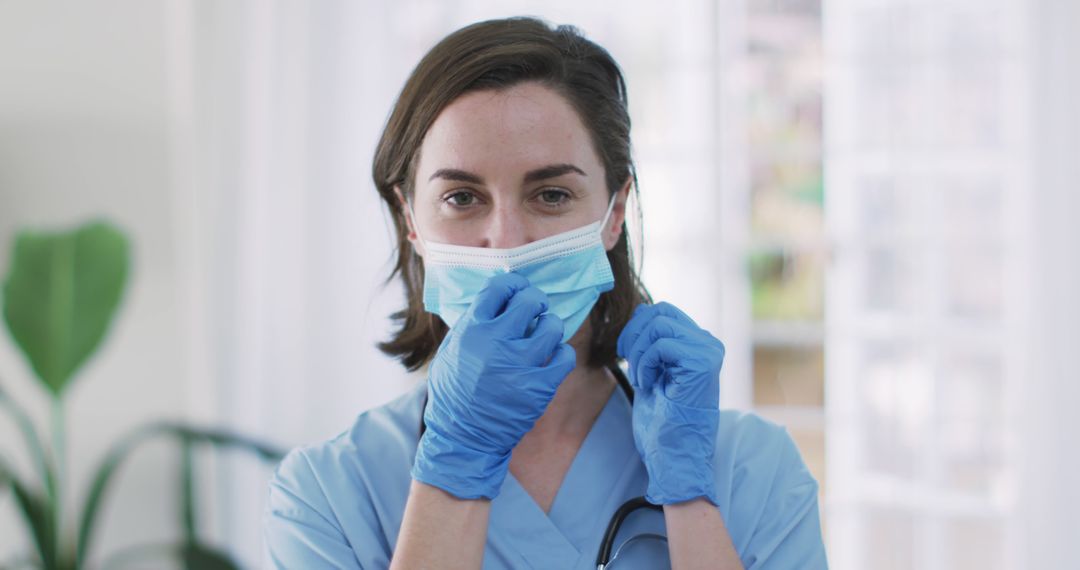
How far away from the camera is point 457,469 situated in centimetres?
97

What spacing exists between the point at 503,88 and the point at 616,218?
0.74ft

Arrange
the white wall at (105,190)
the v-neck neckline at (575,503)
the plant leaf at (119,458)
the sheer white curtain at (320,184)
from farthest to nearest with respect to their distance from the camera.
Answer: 1. the white wall at (105,190)
2. the sheer white curtain at (320,184)
3. the plant leaf at (119,458)
4. the v-neck neckline at (575,503)

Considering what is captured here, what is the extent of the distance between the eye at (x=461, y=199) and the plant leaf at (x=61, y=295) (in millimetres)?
1307

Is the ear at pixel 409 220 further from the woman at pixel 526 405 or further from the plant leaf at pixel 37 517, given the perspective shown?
the plant leaf at pixel 37 517

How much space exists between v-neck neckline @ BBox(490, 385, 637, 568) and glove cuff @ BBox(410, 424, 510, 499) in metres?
0.11

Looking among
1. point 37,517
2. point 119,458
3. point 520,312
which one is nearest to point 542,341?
point 520,312

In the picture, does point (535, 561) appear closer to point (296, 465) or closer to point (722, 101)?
point (296, 465)

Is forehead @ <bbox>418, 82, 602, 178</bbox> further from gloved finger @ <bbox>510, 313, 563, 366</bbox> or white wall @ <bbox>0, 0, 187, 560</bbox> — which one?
white wall @ <bbox>0, 0, 187, 560</bbox>

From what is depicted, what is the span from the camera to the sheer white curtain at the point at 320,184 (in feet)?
7.25

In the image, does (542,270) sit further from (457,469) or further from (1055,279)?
(1055,279)

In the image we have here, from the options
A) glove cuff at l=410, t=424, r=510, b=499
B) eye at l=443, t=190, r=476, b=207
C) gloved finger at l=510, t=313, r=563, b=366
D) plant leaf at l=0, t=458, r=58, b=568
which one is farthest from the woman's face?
plant leaf at l=0, t=458, r=58, b=568

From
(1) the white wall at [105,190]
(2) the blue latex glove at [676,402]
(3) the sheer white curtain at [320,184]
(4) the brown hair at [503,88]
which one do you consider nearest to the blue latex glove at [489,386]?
(2) the blue latex glove at [676,402]

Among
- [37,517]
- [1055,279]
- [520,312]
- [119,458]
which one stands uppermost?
[520,312]

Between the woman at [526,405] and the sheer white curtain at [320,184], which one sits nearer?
the woman at [526,405]
